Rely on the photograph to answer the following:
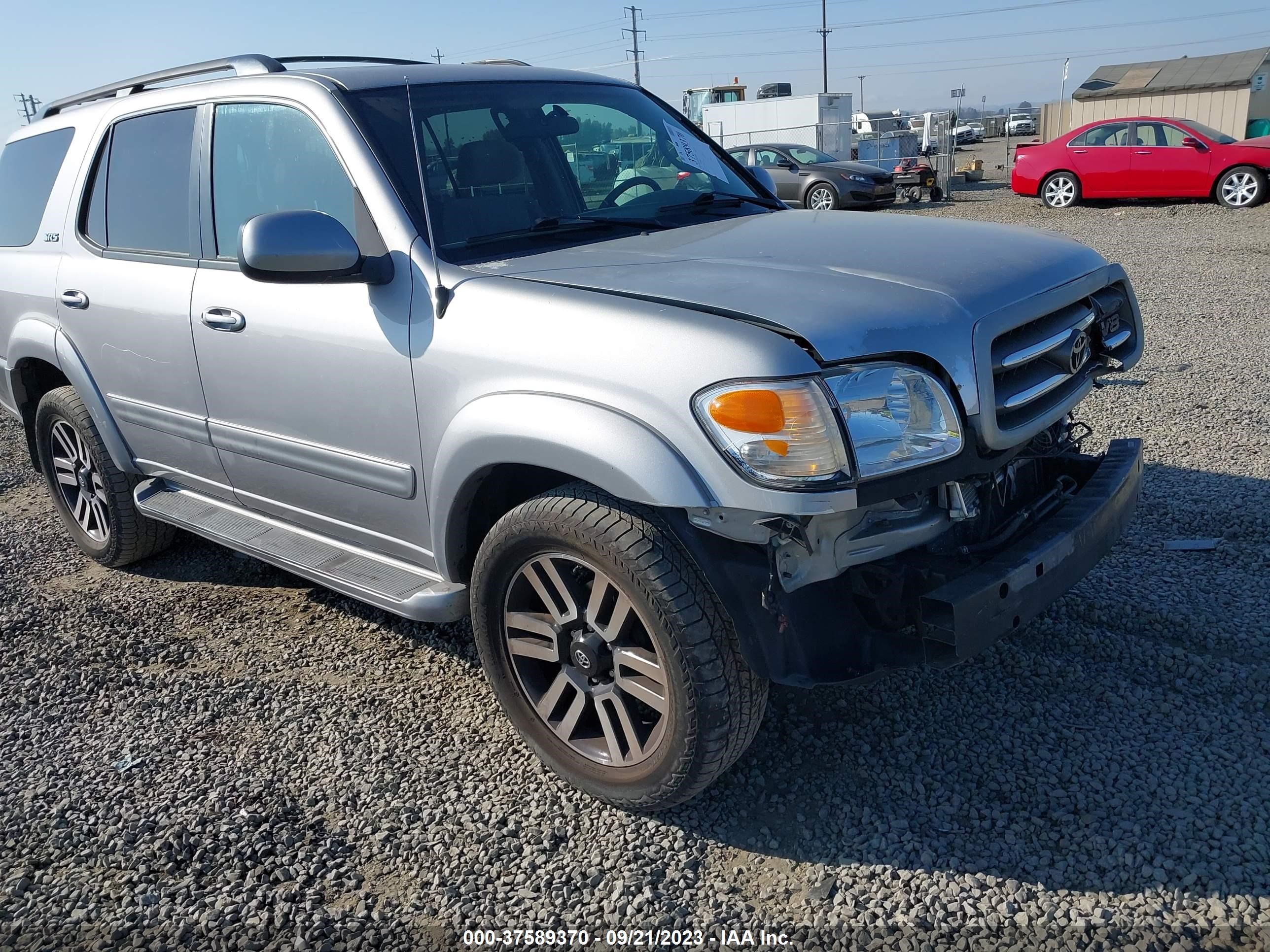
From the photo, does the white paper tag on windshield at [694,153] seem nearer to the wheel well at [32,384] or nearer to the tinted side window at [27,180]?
the tinted side window at [27,180]

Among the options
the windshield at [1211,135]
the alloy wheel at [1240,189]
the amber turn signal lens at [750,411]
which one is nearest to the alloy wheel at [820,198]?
the windshield at [1211,135]

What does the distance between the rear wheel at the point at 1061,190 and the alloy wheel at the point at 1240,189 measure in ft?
7.51

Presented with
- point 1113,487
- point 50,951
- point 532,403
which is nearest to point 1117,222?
point 1113,487

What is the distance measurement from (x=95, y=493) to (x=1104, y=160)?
57.5ft

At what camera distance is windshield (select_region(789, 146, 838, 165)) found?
19969 mm

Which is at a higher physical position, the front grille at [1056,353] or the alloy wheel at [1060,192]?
the front grille at [1056,353]

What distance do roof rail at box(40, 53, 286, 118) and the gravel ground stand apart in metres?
2.12

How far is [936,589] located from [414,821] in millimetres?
1579

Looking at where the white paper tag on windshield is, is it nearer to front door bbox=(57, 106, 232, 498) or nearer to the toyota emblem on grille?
the toyota emblem on grille

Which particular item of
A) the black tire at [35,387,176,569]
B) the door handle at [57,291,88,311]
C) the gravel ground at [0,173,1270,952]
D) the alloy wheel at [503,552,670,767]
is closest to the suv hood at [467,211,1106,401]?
the alloy wheel at [503,552,670,767]

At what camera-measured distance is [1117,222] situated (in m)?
15.5

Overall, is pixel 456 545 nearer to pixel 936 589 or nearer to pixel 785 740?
pixel 785 740

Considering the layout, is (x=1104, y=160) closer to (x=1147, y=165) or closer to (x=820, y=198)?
(x=1147, y=165)

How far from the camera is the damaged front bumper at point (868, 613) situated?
235cm
